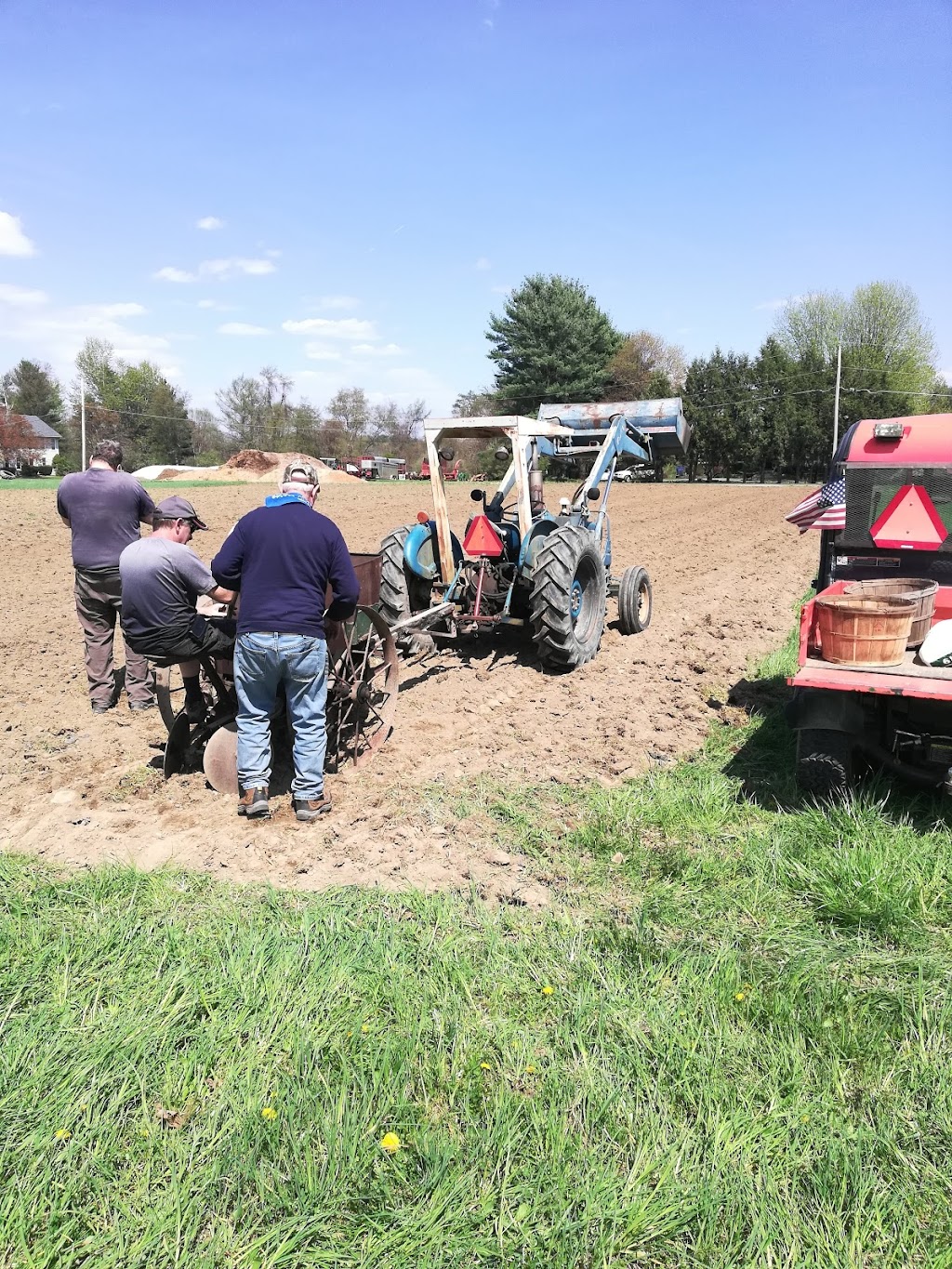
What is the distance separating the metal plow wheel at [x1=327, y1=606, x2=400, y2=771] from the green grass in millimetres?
1634

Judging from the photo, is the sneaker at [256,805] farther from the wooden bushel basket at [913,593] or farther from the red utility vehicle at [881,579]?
the wooden bushel basket at [913,593]

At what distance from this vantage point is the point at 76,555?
6195 mm

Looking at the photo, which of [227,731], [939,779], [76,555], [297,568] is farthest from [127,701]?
[939,779]

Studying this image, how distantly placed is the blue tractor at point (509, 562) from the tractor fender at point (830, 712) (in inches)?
107

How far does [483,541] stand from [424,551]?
0.63 m

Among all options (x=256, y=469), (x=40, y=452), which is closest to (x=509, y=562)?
(x=256, y=469)

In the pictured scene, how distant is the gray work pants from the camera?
618cm

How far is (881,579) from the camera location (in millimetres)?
4859

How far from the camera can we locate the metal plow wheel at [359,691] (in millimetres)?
5047

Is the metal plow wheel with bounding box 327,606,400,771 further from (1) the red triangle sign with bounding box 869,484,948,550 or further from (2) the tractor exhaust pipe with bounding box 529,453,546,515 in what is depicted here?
(1) the red triangle sign with bounding box 869,484,948,550

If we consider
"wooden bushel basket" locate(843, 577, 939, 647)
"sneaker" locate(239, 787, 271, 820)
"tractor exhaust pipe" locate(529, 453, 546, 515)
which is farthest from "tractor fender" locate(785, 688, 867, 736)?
"tractor exhaust pipe" locate(529, 453, 546, 515)

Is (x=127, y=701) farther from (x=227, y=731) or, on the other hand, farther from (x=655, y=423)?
(x=655, y=423)

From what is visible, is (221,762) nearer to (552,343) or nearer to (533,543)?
(533,543)

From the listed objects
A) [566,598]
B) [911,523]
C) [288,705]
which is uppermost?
[911,523]
